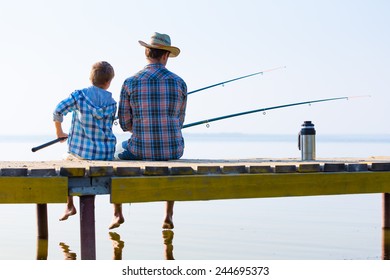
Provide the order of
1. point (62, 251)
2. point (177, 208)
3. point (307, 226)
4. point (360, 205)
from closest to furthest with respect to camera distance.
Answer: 1. point (62, 251)
2. point (307, 226)
3. point (177, 208)
4. point (360, 205)

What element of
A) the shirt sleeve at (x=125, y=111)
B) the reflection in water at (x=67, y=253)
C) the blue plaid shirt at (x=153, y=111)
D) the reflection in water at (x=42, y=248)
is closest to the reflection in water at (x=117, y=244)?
the reflection in water at (x=67, y=253)

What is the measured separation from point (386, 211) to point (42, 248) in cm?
303

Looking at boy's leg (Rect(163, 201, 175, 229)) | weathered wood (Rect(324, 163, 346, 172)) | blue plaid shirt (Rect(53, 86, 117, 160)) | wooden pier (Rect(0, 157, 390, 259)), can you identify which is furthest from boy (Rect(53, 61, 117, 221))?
weathered wood (Rect(324, 163, 346, 172))

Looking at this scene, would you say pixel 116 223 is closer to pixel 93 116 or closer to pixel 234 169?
pixel 93 116

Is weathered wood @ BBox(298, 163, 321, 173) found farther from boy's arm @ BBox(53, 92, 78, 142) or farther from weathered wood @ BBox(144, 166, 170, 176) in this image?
boy's arm @ BBox(53, 92, 78, 142)

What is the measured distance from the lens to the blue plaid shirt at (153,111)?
5441 millimetres

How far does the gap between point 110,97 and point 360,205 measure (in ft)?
17.4

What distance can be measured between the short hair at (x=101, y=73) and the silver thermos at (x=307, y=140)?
1.51 metres

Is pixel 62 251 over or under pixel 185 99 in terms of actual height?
under

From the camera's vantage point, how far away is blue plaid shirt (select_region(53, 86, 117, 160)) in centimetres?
529

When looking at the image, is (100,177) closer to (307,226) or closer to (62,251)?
(62,251)

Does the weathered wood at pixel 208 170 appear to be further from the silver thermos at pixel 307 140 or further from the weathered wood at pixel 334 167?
the silver thermos at pixel 307 140
